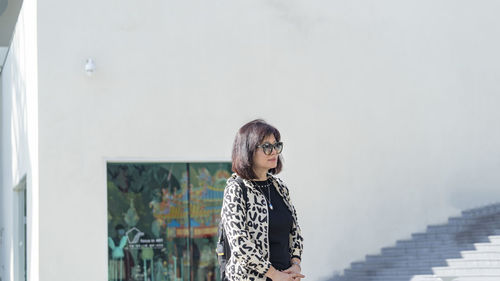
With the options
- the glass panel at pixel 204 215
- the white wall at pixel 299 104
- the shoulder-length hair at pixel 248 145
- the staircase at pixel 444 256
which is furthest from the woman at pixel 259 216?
the staircase at pixel 444 256

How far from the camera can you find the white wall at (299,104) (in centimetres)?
854

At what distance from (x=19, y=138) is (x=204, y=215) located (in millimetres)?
3139

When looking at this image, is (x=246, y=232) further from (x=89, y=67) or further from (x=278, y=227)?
(x=89, y=67)

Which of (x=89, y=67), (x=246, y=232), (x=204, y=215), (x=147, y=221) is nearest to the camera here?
(x=246, y=232)

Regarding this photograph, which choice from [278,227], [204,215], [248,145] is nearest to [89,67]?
[204,215]

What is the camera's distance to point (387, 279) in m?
9.25

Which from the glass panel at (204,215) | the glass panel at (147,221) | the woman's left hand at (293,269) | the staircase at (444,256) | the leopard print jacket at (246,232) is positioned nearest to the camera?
the leopard print jacket at (246,232)

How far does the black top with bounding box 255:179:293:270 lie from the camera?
157 inches

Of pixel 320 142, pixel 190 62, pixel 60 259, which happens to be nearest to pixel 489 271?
pixel 320 142

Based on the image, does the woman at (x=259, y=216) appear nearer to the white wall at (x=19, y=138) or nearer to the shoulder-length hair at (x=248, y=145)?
the shoulder-length hair at (x=248, y=145)

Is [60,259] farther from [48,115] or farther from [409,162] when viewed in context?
[409,162]

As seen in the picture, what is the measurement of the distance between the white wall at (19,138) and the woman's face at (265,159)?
16.3ft

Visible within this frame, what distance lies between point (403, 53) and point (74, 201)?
4.53m

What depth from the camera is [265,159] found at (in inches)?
159
